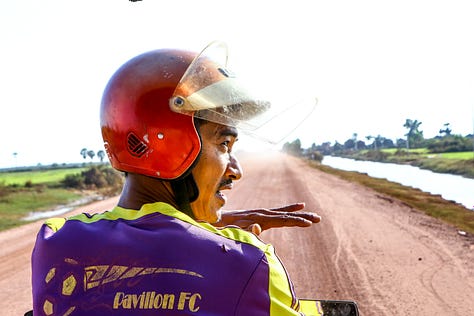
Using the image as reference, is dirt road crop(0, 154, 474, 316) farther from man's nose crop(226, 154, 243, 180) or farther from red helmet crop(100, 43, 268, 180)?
red helmet crop(100, 43, 268, 180)

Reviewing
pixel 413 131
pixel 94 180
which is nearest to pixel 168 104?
pixel 94 180

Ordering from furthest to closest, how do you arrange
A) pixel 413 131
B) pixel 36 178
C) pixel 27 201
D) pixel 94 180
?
pixel 413 131 < pixel 36 178 < pixel 94 180 < pixel 27 201

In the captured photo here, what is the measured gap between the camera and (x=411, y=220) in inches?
421

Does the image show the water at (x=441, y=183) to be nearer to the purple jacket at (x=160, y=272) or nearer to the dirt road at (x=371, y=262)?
the dirt road at (x=371, y=262)

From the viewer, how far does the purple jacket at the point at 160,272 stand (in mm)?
1141

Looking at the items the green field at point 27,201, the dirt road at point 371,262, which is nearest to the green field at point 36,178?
the green field at point 27,201

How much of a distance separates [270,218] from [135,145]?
754mm

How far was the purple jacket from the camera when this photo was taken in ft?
3.74

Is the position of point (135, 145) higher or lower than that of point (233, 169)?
higher

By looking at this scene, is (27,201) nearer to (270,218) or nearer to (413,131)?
(270,218)

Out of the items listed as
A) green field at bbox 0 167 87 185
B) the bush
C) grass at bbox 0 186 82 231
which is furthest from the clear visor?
green field at bbox 0 167 87 185

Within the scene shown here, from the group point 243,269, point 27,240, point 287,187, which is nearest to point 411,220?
point 287,187

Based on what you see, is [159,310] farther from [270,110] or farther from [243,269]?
[270,110]

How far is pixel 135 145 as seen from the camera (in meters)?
1.82
